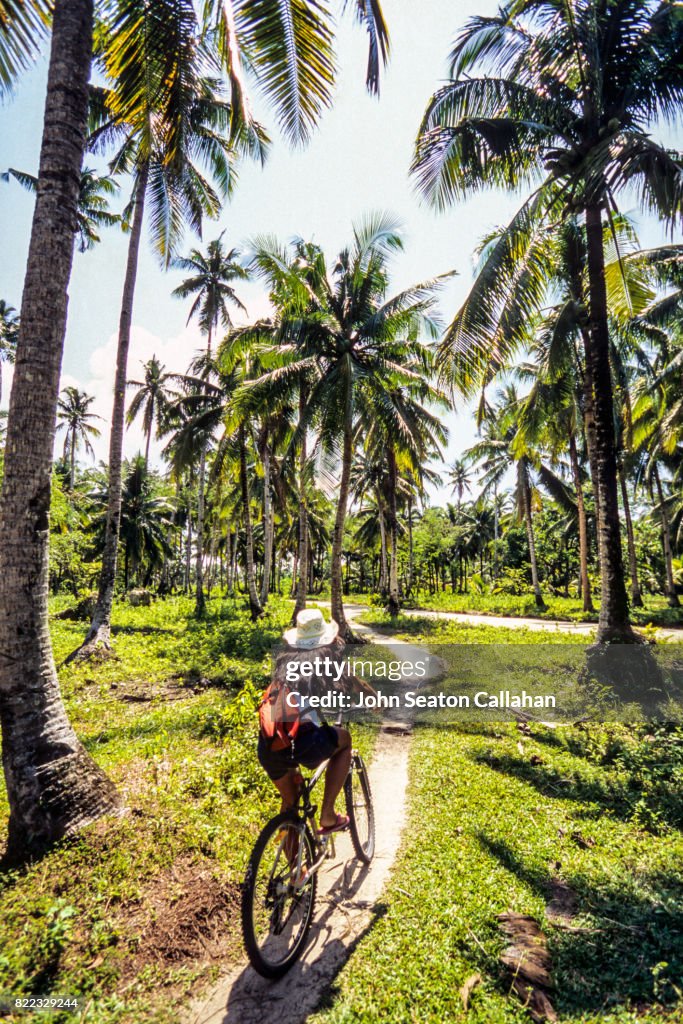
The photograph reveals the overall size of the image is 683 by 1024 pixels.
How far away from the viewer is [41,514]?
393cm

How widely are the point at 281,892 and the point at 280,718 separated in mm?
1057

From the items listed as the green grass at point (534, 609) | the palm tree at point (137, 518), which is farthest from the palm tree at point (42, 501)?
the palm tree at point (137, 518)

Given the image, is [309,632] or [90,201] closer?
[309,632]

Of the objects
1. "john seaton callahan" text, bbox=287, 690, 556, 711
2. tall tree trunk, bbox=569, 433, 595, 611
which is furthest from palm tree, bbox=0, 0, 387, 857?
tall tree trunk, bbox=569, 433, 595, 611

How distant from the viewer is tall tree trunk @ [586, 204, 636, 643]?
7613mm

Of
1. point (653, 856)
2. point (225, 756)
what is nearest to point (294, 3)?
point (225, 756)

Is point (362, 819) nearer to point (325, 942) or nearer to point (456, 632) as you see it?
point (325, 942)

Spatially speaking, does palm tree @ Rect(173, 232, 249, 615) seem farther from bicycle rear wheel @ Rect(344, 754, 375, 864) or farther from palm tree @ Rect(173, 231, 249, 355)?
bicycle rear wheel @ Rect(344, 754, 375, 864)

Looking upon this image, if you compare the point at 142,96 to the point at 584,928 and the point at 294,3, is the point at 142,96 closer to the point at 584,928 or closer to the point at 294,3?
the point at 294,3

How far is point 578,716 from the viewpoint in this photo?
726cm

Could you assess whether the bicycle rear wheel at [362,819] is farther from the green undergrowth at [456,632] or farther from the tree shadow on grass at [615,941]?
the green undergrowth at [456,632]

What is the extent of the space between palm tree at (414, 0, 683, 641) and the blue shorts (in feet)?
19.4

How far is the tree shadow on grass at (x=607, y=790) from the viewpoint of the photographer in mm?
4613

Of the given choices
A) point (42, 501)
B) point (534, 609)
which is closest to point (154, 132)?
point (42, 501)
